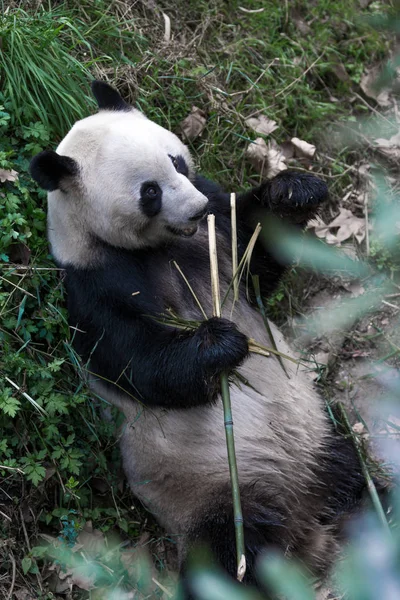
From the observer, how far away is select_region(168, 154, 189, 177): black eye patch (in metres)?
3.77

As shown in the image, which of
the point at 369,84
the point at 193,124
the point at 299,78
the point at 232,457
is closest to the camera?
the point at 232,457

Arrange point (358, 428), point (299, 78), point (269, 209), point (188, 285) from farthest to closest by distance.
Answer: point (299, 78), point (358, 428), point (269, 209), point (188, 285)

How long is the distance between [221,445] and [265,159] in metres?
2.36

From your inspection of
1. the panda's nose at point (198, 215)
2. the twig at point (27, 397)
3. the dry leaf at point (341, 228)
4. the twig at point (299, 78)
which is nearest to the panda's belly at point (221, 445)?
the twig at point (27, 397)

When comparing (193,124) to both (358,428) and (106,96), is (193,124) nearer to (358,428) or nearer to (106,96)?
(106,96)

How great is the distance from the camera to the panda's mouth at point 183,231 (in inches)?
149

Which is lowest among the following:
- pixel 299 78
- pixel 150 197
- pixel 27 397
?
pixel 27 397

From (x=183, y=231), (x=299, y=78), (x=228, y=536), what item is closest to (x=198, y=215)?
(x=183, y=231)

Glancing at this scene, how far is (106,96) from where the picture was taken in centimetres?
396

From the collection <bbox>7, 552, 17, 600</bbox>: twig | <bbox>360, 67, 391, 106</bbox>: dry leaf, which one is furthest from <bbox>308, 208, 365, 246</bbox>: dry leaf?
<bbox>7, 552, 17, 600</bbox>: twig

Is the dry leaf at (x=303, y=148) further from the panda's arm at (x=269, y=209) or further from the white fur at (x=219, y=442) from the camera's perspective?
the white fur at (x=219, y=442)

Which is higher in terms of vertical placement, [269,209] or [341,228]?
[269,209]

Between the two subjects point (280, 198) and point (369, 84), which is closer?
point (280, 198)

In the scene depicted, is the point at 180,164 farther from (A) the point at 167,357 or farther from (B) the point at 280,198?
(A) the point at 167,357
